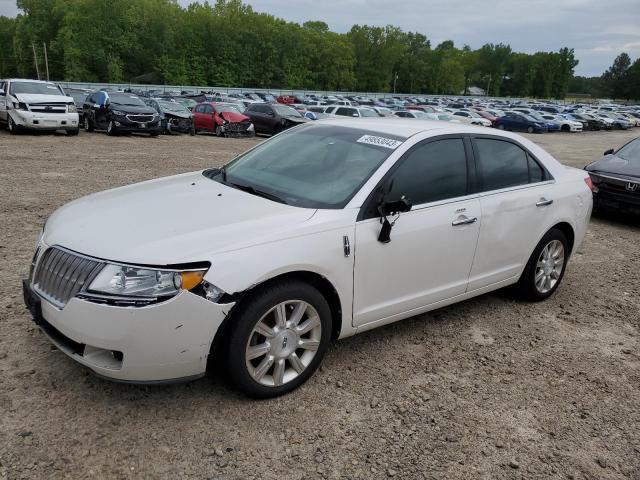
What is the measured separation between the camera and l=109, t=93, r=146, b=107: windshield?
1903 centimetres

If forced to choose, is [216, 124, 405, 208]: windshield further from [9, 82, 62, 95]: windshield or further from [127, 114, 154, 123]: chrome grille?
[127, 114, 154, 123]: chrome grille

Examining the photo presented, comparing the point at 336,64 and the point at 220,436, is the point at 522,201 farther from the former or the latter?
the point at 336,64

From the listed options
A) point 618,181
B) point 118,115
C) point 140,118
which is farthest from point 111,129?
point 618,181

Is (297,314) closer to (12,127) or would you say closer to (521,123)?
(12,127)

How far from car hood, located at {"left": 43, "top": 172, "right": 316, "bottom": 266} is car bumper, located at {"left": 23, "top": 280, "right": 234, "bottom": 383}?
0.26 meters

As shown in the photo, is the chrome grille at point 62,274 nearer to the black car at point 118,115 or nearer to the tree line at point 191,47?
the black car at point 118,115

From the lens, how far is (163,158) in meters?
13.6

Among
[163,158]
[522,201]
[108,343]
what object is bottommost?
[163,158]

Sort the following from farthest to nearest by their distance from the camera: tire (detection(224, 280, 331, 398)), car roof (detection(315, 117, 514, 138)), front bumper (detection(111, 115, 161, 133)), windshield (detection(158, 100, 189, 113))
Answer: windshield (detection(158, 100, 189, 113)) < front bumper (detection(111, 115, 161, 133)) < car roof (detection(315, 117, 514, 138)) < tire (detection(224, 280, 331, 398))

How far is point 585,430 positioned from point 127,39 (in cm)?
9419

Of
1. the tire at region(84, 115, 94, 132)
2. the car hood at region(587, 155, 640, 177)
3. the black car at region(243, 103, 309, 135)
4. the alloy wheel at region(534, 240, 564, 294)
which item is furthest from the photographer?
the black car at region(243, 103, 309, 135)

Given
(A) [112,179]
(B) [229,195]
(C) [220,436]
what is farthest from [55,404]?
(A) [112,179]

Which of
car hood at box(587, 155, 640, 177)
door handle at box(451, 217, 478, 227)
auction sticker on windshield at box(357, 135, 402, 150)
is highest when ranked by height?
auction sticker on windshield at box(357, 135, 402, 150)

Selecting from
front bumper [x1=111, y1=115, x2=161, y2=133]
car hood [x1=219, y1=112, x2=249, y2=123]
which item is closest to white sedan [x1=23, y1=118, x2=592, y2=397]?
front bumper [x1=111, y1=115, x2=161, y2=133]
